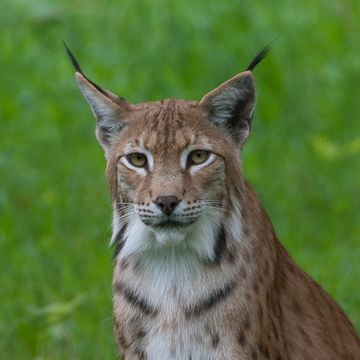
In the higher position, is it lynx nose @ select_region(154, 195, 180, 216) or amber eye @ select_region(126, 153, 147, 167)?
amber eye @ select_region(126, 153, 147, 167)

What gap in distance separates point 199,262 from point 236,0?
680cm

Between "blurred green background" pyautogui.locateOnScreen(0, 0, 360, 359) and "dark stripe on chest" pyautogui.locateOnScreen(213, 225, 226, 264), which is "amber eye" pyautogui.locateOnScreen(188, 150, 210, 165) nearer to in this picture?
"dark stripe on chest" pyautogui.locateOnScreen(213, 225, 226, 264)

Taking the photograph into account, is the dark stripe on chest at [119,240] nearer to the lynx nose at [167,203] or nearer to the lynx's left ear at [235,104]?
the lynx nose at [167,203]

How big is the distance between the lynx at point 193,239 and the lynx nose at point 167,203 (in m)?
0.11

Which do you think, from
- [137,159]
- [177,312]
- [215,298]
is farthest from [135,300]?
[137,159]

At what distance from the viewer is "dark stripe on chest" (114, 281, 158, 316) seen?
7727 mm

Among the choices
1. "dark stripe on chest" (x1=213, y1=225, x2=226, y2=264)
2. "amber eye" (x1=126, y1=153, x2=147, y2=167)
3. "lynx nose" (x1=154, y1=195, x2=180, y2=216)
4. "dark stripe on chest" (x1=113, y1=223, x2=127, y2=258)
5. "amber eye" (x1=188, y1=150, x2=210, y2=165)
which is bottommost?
"dark stripe on chest" (x1=213, y1=225, x2=226, y2=264)

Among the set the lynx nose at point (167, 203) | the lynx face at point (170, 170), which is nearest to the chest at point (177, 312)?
the lynx face at point (170, 170)

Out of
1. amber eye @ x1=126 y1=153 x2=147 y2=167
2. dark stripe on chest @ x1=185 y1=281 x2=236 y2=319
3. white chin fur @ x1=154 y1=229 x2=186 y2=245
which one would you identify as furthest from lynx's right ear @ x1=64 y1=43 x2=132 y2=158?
dark stripe on chest @ x1=185 y1=281 x2=236 y2=319

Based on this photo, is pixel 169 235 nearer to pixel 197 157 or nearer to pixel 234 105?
pixel 197 157

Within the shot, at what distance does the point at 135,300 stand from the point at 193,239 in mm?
422

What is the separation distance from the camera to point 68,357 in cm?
965

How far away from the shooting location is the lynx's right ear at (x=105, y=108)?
7668 millimetres

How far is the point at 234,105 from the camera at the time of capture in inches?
301
